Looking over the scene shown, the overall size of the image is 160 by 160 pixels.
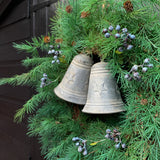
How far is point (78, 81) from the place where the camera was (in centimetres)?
50

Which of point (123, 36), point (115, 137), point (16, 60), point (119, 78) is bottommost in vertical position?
point (16, 60)

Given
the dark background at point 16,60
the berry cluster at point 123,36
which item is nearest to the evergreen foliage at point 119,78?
the berry cluster at point 123,36

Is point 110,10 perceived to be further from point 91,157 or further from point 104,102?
point 91,157

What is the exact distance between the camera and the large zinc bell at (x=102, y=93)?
17.2 inches

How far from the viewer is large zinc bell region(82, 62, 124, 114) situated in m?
0.44

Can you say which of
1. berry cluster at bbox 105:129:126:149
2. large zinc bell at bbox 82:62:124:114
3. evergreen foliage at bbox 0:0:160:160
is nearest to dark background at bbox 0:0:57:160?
evergreen foliage at bbox 0:0:160:160

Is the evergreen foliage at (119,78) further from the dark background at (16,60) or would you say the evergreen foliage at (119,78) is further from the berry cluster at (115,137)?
the dark background at (16,60)

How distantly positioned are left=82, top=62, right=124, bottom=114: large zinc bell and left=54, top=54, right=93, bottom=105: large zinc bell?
33mm

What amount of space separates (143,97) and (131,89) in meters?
0.04

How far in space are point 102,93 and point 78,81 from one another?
0.09 metres

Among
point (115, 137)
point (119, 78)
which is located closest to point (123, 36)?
point (119, 78)

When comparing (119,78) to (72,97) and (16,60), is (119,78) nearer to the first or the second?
(72,97)

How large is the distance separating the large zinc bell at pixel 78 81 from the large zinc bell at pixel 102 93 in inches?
1.3

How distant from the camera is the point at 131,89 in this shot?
1.47 feet
